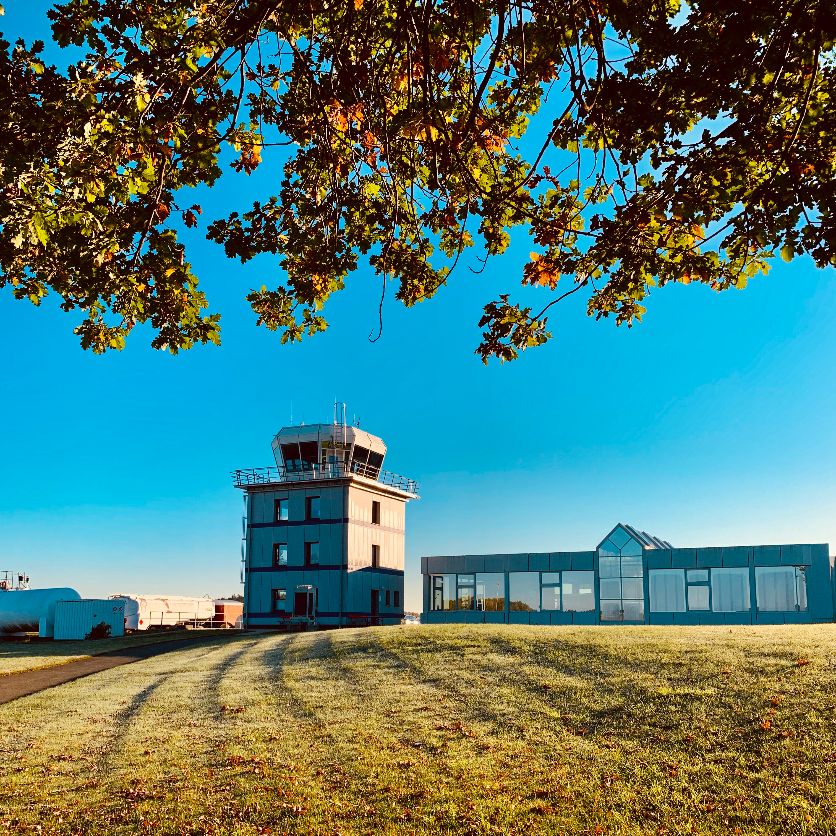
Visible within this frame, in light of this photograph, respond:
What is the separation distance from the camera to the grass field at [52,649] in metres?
26.7

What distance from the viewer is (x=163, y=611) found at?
5259 cm

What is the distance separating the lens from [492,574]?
43719mm

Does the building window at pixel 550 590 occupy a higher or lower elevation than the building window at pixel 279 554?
lower

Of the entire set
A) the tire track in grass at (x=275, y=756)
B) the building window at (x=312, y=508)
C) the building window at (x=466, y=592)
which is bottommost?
the tire track in grass at (x=275, y=756)

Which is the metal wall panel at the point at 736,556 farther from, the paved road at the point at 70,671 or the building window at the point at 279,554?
the paved road at the point at 70,671

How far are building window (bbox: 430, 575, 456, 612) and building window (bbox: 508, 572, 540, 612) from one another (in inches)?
145

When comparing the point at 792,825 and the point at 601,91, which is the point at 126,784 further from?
the point at 601,91

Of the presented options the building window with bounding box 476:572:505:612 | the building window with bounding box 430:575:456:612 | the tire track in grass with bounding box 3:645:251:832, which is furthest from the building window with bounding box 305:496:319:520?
the tire track in grass with bounding box 3:645:251:832

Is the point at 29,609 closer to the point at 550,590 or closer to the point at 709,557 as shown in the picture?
the point at 550,590

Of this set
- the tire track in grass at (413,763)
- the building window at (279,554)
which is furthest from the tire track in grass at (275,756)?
the building window at (279,554)

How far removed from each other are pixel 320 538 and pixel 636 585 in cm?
1810

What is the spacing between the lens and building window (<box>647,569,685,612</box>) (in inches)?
1527

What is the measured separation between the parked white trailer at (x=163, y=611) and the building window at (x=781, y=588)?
112ft

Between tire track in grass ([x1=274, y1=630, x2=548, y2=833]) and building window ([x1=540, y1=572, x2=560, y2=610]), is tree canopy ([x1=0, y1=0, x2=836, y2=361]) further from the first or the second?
building window ([x1=540, y1=572, x2=560, y2=610])
